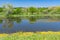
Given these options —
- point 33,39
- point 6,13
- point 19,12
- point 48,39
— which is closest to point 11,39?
point 33,39

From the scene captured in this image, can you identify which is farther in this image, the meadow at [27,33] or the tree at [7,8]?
the tree at [7,8]

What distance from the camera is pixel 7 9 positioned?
45.3m

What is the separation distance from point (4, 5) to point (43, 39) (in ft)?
123

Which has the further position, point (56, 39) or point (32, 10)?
point (32, 10)

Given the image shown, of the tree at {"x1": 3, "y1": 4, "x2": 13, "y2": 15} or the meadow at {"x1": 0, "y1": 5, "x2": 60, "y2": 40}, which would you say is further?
the tree at {"x1": 3, "y1": 4, "x2": 13, "y2": 15}

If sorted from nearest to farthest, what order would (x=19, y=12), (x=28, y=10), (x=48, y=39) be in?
1. (x=48, y=39)
2. (x=19, y=12)
3. (x=28, y=10)

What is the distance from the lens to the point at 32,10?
194 feet

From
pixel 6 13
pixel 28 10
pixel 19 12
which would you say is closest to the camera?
pixel 6 13

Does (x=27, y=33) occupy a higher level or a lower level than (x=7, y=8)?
higher

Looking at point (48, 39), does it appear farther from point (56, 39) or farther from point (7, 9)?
point (7, 9)

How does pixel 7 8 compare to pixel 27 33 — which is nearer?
pixel 27 33

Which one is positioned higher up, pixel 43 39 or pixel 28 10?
pixel 43 39

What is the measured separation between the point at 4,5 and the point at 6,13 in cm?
246

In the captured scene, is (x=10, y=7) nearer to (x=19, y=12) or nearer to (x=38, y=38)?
(x=19, y=12)
